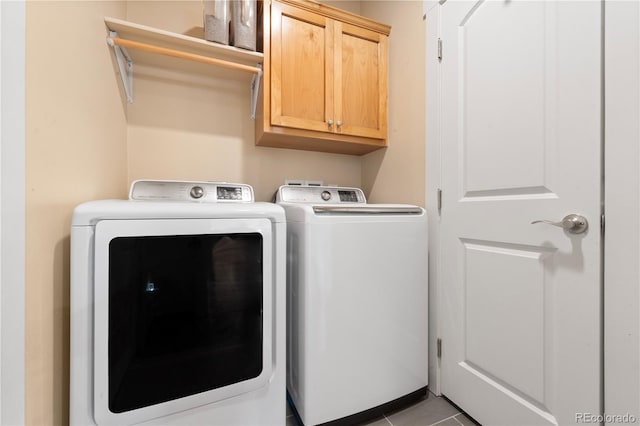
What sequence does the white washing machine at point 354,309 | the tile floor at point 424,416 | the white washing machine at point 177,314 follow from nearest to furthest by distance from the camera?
the white washing machine at point 177,314 < the white washing machine at point 354,309 < the tile floor at point 424,416

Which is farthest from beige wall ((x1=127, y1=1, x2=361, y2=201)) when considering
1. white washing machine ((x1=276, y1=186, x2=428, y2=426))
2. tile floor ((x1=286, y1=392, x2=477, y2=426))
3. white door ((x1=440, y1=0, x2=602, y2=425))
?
tile floor ((x1=286, y1=392, x2=477, y2=426))

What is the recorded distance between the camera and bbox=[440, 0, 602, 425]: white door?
879 millimetres

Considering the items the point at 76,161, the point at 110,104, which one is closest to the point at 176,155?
the point at 110,104

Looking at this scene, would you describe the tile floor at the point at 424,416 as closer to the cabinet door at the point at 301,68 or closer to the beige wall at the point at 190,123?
the beige wall at the point at 190,123

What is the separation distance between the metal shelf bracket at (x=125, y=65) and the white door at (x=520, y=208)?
1.67 m

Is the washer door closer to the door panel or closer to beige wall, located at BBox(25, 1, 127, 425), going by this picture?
beige wall, located at BBox(25, 1, 127, 425)

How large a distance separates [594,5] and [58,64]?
1700mm

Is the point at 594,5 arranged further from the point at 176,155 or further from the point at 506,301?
the point at 176,155

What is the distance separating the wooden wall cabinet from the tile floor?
1.52 meters

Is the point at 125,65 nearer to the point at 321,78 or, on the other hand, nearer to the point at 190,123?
the point at 190,123

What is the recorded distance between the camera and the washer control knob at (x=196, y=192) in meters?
1.48

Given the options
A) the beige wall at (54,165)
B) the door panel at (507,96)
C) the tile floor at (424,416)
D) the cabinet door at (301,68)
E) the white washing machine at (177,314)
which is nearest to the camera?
the beige wall at (54,165)

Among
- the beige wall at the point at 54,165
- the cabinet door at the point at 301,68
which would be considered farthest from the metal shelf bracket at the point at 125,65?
the cabinet door at the point at 301,68

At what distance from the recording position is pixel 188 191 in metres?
1.48
